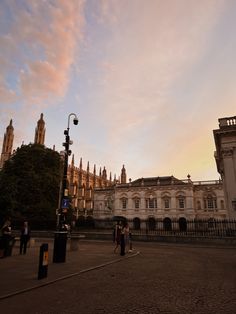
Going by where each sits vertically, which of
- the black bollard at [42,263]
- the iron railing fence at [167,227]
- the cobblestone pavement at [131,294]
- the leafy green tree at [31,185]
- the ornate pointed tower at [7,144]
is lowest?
the cobblestone pavement at [131,294]

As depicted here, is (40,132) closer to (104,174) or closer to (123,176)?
(104,174)

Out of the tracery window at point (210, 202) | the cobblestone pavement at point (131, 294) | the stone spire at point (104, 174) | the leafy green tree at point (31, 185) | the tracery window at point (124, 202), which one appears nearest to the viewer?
the cobblestone pavement at point (131, 294)

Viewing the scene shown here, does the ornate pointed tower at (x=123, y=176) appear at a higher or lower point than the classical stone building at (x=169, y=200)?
higher

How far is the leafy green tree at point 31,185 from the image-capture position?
109 feet

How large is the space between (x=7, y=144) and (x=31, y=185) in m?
58.6

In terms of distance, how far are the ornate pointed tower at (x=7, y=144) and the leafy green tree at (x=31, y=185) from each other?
5138 centimetres

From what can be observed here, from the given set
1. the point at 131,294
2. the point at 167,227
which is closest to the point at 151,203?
the point at 167,227

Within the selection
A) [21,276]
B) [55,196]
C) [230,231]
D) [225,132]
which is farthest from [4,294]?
[55,196]

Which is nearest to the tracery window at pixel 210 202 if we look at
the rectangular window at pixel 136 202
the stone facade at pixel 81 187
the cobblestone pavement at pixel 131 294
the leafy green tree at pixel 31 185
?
the rectangular window at pixel 136 202

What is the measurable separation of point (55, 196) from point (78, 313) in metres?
35.1

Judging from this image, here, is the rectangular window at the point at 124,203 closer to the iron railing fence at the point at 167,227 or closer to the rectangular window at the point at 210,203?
the iron railing fence at the point at 167,227

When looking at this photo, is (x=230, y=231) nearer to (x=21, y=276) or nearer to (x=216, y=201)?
(x=21, y=276)

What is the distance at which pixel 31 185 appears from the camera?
1411 inches

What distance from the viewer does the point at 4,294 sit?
19.8 feet
